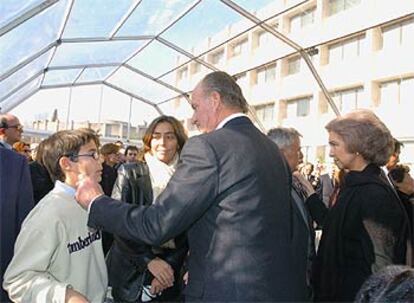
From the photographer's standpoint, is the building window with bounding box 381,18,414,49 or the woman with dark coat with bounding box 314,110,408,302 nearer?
the woman with dark coat with bounding box 314,110,408,302

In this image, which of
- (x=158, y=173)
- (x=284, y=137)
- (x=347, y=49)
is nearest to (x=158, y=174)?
(x=158, y=173)

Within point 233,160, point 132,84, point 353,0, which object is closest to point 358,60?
point 353,0

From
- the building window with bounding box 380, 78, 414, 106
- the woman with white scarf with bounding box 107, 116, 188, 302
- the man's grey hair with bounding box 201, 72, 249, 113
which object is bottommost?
the woman with white scarf with bounding box 107, 116, 188, 302

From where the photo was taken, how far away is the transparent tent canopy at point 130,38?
7.80m

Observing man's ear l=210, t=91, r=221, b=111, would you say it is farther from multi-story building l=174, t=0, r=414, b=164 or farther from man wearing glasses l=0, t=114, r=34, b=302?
multi-story building l=174, t=0, r=414, b=164

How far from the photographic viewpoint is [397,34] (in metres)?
17.2

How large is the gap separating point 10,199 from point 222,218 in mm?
1027

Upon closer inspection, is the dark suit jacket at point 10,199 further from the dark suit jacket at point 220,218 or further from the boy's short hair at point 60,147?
the dark suit jacket at point 220,218

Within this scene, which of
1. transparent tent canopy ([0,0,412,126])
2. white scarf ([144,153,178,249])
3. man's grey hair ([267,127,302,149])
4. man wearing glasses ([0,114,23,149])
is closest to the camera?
white scarf ([144,153,178,249])

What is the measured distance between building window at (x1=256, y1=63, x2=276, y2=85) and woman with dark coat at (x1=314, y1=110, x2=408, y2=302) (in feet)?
73.4

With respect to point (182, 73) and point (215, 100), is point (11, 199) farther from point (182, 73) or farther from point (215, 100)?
point (182, 73)

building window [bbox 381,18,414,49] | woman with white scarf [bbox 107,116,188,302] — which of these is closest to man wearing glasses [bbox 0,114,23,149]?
woman with white scarf [bbox 107,116,188,302]

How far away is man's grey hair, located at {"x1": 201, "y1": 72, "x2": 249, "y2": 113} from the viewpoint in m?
1.83

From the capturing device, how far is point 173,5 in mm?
8891
